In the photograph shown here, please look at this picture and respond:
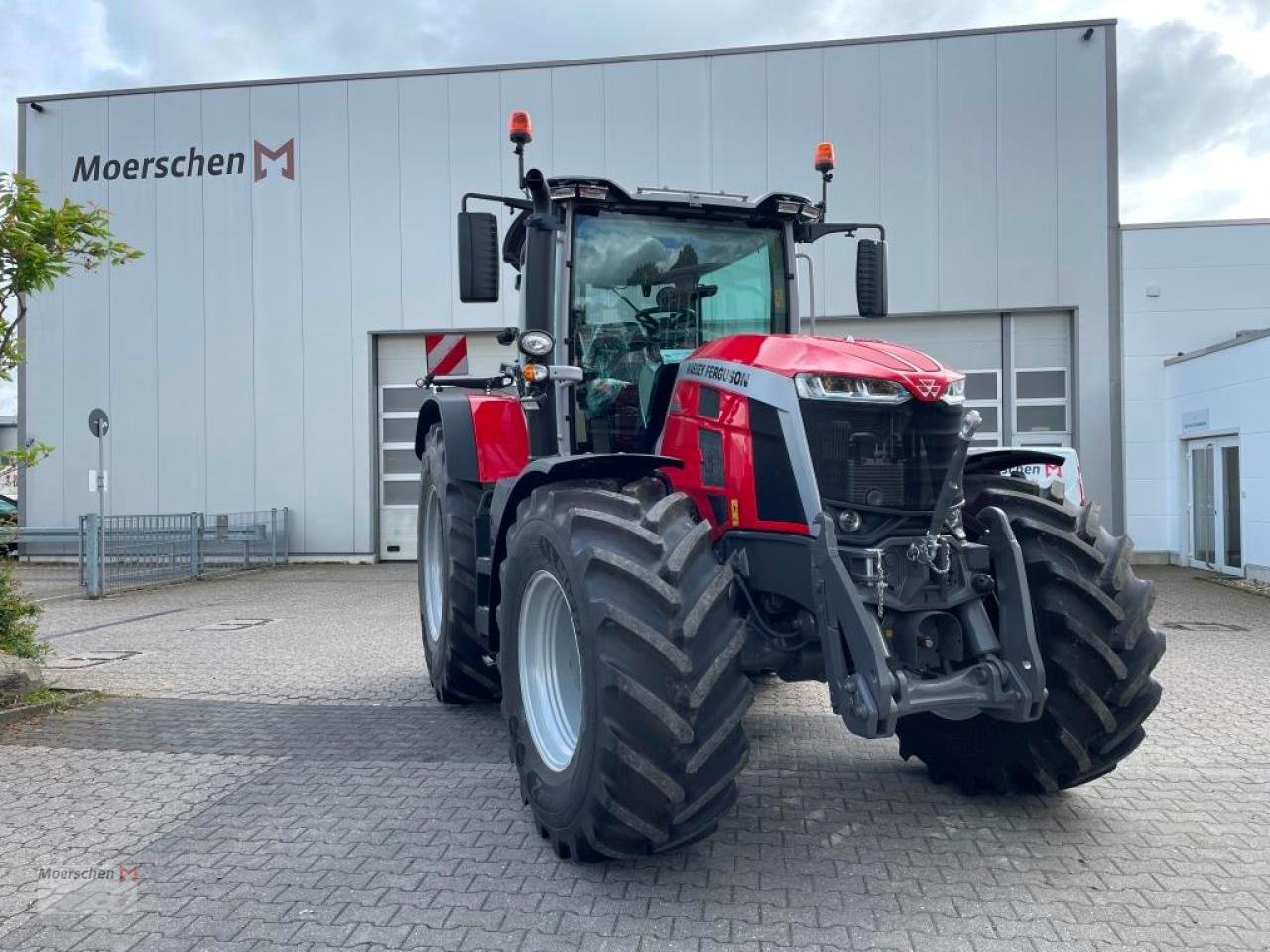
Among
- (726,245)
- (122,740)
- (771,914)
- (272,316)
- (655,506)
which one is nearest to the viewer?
(771,914)

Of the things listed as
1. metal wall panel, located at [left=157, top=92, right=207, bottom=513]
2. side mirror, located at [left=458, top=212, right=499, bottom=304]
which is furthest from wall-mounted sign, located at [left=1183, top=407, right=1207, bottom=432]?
metal wall panel, located at [left=157, top=92, right=207, bottom=513]

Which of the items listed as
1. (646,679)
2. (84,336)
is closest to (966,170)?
(646,679)

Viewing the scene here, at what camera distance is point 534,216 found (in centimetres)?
512

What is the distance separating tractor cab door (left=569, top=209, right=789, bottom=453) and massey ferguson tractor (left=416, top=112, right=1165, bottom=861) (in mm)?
11

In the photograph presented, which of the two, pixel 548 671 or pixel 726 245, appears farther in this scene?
pixel 726 245

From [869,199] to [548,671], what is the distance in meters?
13.2

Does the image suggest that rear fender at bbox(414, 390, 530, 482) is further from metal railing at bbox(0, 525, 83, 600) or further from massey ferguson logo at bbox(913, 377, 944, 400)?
metal railing at bbox(0, 525, 83, 600)

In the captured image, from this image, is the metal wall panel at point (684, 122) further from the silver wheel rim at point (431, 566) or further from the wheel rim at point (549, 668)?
the wheel rim at point (549, 668)

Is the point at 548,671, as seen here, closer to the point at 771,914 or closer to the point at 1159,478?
the point at 771,914

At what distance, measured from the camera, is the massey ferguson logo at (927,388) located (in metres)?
3.95

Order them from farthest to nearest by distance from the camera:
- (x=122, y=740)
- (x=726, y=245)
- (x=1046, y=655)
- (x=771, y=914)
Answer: (x=122, y=740) < (x=726, y=245) < (x=1046, y=655) < (x=771, y=914)

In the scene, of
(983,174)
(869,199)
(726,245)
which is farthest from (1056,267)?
(726,245)

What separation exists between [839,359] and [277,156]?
1551cm

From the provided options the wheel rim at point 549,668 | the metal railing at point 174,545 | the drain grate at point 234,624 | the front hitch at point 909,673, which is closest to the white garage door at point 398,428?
the metal railing at point 174,545
